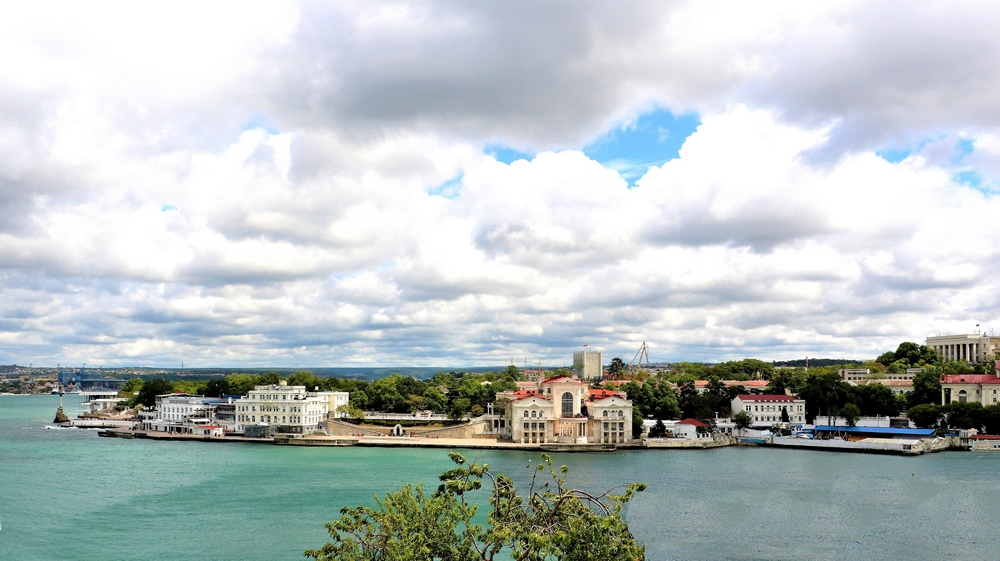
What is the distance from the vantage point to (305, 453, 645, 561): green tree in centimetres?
1259

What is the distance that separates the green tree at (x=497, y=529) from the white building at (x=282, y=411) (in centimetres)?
5114

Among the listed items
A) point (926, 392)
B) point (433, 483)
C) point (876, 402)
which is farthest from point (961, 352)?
point (433, 483)

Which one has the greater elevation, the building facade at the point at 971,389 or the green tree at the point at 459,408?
the building facade at the point at 971,389

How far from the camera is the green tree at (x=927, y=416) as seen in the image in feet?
200

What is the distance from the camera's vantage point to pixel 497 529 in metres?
12.2

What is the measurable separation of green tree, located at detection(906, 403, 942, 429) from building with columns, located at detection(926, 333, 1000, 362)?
40.4 meters

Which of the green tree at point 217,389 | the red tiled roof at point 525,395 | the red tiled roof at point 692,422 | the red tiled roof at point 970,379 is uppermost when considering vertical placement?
Result: the red tiled roof at point 970,379

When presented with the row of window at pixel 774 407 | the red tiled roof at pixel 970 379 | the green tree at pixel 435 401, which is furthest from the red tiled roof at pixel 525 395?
the red tiled roof at pixel 970 379

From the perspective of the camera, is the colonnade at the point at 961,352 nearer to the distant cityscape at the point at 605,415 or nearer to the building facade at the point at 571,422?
the distant cityscape at the point at 605,415

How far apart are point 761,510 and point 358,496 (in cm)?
1653

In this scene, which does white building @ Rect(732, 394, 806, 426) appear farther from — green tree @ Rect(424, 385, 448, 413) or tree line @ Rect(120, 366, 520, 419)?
green tree @ Rect(424, 385, 448, 413)

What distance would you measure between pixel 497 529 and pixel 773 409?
61.3 meters

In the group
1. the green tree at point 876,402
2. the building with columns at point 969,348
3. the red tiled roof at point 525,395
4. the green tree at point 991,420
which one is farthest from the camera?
the building with columns at point 969,348

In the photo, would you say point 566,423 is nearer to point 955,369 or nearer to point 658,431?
point 658,431
